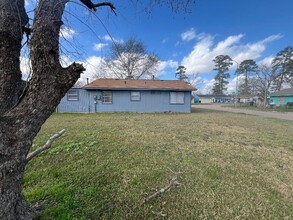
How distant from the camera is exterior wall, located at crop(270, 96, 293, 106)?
27.9 metres

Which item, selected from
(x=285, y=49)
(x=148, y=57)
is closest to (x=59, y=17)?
(x=148, y=57)

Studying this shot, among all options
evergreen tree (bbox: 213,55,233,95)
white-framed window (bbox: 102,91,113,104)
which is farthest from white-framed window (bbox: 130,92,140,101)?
evergreen tree (bbox: 213,55,233,95)

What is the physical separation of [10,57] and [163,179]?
2.87 metres

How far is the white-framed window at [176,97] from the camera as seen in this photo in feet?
51.5

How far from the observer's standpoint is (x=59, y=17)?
1.62 meters

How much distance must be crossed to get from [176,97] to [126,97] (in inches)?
189

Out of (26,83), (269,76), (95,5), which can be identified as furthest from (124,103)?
(269,76)

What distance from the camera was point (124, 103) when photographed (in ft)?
49.7

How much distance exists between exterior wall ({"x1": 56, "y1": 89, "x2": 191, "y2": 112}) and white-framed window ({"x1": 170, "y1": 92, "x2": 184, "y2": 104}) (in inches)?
11.5

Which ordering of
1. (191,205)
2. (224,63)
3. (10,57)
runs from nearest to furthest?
(10,57), (191,205), (224,63)

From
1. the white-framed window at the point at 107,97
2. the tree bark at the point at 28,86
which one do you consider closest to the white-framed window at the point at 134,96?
the white-framed window at the point at 107,97

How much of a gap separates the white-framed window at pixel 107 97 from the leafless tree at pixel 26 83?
13.5 metres

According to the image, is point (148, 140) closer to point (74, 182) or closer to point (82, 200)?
point (74, 182)

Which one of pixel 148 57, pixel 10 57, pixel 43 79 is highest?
pixel 148 57
